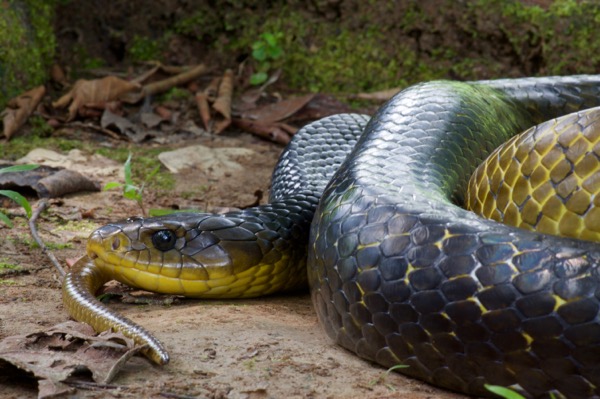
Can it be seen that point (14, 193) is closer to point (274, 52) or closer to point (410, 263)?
point (410, 263)

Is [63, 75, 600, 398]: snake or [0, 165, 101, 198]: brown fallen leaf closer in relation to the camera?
[63, 75, 600, 398]: snake

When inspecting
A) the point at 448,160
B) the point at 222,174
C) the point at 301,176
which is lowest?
the point at 222,174

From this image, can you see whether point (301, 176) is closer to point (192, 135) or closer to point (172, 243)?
point (172, 243)

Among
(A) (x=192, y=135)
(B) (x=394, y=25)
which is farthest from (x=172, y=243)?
(B) (x=394, y=25)

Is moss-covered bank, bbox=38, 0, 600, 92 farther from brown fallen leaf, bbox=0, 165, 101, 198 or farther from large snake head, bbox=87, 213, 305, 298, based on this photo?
large snake head, bbox=87, 213, 305, 298

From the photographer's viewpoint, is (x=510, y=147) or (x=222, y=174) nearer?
(x=510, y=147)

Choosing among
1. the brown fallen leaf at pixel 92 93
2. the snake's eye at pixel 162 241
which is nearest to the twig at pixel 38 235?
the snake's eye at pixel 162 241

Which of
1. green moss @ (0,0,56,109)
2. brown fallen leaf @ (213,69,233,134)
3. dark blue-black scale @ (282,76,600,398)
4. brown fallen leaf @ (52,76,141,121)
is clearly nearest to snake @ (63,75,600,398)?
dark blue-black scale @ (282,76,600,398)
